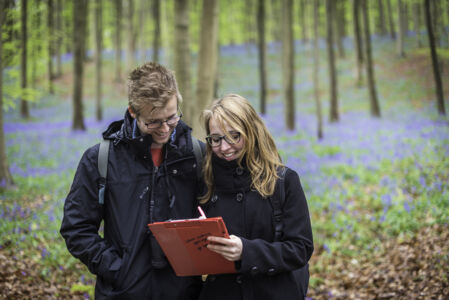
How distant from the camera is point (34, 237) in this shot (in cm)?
596

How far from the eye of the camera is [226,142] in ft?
8.33

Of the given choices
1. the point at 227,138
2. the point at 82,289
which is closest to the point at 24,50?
the point at 82,289

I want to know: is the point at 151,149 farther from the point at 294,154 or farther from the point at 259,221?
the point at 294,154

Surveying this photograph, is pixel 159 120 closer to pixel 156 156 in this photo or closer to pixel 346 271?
pixel 156 156

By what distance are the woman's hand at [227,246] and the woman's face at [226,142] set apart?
55 centimetres

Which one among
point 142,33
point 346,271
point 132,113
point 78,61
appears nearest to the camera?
point 132,113

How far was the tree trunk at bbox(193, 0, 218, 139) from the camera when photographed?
8.01m

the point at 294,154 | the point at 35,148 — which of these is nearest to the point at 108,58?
the point at 35,148

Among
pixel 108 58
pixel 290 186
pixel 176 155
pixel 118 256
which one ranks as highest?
pixel 108 58

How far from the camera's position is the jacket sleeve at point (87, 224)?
2.49 metres

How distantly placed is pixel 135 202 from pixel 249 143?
33.4 inches

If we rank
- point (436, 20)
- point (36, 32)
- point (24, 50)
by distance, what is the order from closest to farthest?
point (436, 20) < point (24, 50) < point (36, 32)

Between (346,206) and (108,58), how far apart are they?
40504 mm

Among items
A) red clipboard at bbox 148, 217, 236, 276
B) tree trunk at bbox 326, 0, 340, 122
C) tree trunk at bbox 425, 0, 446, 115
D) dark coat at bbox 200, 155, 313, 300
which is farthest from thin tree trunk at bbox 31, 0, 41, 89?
red clipboard at bbox 148, 217, 236, 276
